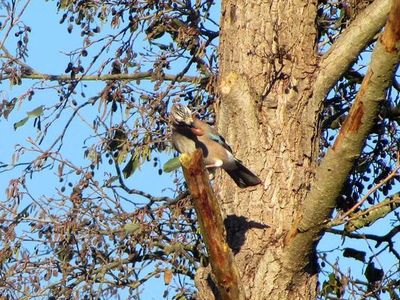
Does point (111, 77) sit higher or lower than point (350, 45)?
higher

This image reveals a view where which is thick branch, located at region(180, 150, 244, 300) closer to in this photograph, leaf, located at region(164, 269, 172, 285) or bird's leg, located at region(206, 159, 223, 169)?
bird's leg, located at region(206, 159, 223, 169)

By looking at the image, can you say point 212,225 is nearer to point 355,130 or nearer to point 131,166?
point 355,130

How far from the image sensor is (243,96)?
6.04m

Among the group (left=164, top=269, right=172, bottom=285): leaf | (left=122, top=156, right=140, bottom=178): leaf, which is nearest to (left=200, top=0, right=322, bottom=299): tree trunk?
(left=164, top=269, right=172, bottom=285): leaf

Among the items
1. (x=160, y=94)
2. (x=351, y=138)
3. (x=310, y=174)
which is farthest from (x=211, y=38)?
(x=351, y=138)

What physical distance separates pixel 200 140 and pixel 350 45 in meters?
1.19

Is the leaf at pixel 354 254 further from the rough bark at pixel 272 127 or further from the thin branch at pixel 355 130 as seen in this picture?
the thin branch at pixel 355 130

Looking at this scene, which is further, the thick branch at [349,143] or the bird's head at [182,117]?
the bird's head at [182,117]

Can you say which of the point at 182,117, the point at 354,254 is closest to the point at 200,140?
the point at 182,117

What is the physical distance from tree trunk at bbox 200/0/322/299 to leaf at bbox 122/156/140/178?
1.18 metres

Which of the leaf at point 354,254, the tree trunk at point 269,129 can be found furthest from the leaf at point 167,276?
the leaf at point 354,254

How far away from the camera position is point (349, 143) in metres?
5.02

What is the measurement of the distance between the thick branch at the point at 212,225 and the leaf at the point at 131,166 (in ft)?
7.98

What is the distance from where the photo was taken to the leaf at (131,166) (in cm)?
734
